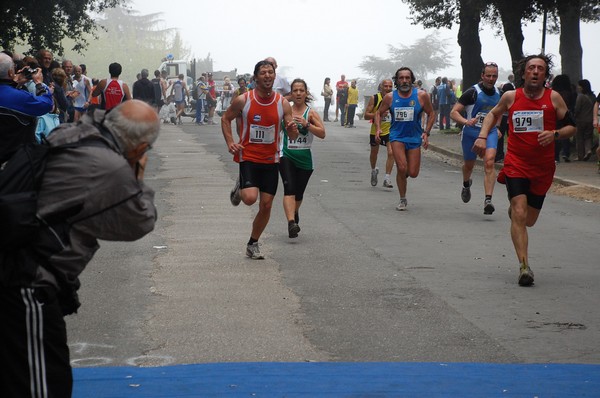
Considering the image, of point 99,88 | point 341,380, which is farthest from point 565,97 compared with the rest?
point 341,380

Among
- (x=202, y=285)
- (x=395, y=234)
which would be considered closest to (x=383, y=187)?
(x=395, y=234)

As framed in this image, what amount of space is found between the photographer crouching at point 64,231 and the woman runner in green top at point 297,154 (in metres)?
7.58

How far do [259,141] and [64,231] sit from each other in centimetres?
652

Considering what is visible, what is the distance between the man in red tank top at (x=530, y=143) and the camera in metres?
9.41

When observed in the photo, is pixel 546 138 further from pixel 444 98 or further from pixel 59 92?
pixel 444 98

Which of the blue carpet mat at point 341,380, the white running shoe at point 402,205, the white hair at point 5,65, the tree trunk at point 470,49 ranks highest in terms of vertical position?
the tree trunk at point 470,49

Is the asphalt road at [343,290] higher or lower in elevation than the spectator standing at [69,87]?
lower

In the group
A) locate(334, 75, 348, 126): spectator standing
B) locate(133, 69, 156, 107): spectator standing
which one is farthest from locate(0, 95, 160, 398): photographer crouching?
locate(334, 75, 348, 126): spectator standing

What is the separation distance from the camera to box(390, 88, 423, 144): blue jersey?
15.0 metres

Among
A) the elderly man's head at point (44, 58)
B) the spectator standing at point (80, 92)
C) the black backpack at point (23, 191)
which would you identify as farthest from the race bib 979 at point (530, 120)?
the spectator standing at point (80, 92)

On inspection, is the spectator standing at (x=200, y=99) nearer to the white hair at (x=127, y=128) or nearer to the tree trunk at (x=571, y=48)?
the tree trunk at (x=571, y=48)

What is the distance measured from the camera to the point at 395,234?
1252cm

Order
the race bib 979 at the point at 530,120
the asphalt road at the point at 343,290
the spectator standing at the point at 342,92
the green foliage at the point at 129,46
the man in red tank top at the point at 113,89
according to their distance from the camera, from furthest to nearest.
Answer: the green foliage at the point at 129,46, the spectator standing at the point at 342,92, the man in red tank top at the point at 113,89, the race bib 979 at the point at 530,120, the asphalt road at the point at 343,290

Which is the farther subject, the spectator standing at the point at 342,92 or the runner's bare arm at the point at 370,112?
the spectator standing at the point at 342,92
